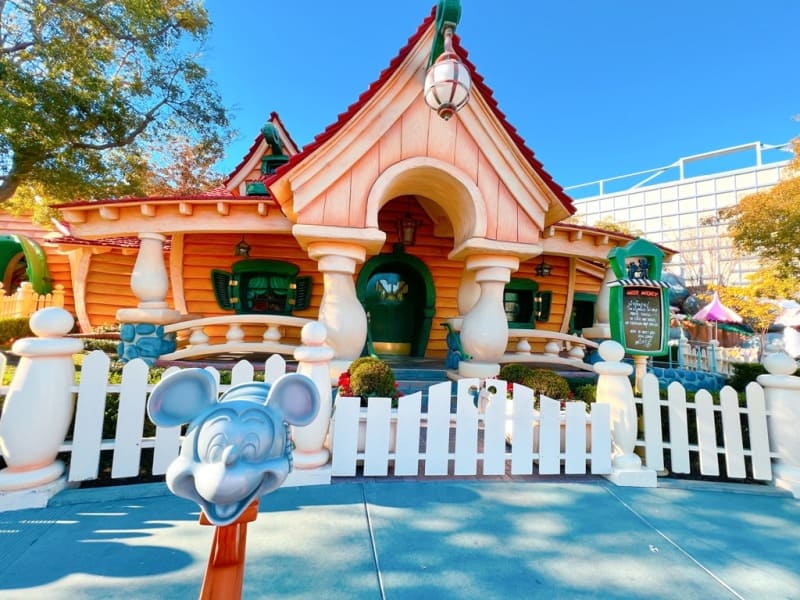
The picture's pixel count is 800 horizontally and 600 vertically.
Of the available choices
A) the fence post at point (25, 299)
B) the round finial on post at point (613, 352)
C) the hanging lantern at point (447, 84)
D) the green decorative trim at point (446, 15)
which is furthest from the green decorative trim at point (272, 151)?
the fence post at point (25, 299)

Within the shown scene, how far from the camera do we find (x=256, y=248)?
22.3 ft

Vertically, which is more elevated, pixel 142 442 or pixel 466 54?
pixel 466 54

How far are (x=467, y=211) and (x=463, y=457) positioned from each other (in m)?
3.47

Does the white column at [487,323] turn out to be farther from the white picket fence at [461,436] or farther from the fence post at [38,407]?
the fence post at [38,407]

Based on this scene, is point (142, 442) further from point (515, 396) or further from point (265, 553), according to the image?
point (515, 396)

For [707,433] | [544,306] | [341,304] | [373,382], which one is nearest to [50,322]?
[373,382]

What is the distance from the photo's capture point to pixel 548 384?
12.6 feet

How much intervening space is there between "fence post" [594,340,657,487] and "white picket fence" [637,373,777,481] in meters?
0.15

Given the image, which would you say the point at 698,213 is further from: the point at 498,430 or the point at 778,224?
the point at 498,430

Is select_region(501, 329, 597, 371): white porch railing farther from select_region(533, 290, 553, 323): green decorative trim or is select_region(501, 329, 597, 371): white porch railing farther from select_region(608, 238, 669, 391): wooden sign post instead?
select_region(608, 238, 669, 391): wooden sign post

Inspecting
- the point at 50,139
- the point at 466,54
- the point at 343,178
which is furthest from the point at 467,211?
the point at 50,139

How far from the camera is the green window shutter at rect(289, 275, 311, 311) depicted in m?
6.88

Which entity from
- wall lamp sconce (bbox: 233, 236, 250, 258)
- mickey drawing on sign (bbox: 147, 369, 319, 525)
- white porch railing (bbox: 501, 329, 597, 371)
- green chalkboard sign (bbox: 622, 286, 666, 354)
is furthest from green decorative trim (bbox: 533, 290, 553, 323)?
mickey drawing on sign (bbox: 147, 369, 319, 525)

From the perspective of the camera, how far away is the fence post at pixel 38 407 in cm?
218
